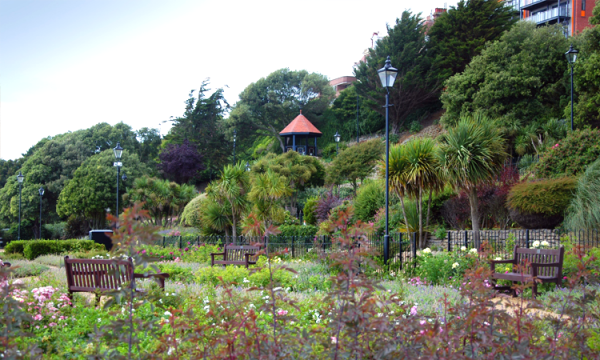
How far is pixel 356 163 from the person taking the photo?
27.1m

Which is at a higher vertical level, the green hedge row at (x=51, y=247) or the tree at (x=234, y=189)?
the tree at (x=234, y=189)

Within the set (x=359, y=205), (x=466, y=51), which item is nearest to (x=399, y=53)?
(x=466, y=51)

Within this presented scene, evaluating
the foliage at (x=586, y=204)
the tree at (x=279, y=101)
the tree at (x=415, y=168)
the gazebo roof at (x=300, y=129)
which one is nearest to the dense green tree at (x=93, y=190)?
the gazebo roof at (x=300, y=129)

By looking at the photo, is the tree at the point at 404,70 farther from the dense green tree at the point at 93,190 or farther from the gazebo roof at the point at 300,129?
the dense green tree at the point at 93,190

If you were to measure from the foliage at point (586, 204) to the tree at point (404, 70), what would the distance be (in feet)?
86.9

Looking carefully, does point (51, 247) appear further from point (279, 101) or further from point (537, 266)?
point (279, 101)

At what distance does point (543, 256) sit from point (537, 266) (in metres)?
1.41

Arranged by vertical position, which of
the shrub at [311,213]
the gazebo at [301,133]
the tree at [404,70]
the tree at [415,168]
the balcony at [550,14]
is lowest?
the shrub at [311,213]

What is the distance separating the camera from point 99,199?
122 feet

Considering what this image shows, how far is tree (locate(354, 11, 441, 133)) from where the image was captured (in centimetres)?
3747

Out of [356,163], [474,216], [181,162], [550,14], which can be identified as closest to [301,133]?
[181,162]

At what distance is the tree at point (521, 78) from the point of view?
27797mm

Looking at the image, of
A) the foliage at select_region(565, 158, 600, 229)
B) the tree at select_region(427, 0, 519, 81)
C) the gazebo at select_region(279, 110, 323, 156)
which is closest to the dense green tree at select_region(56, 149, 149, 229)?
the gazebo at select_region(279, 110, 323, 156)

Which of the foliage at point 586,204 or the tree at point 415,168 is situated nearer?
the foliage at point 586,204
